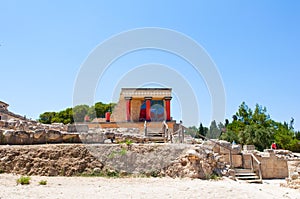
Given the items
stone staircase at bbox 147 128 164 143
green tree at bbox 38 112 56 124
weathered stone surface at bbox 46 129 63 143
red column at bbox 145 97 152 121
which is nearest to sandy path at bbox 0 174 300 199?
weathered stone surface at bbox 46 129 63 143

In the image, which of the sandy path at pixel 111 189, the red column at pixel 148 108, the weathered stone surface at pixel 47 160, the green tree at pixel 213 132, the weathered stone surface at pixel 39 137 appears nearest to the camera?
the sandy path at pixel 111 189

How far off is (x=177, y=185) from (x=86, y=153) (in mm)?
→ 3862

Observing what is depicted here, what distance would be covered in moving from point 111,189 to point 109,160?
288cm

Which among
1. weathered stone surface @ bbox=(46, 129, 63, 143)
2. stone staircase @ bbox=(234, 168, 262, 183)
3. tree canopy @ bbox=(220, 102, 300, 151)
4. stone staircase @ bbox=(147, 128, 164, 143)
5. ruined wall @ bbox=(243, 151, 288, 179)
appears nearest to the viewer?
weathered stone surface @ bbox=(46, 129, 63, 143)

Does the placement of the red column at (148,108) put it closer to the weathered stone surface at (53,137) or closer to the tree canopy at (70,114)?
the weathered stone surface at (53,137)

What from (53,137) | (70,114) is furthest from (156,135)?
(70,114)

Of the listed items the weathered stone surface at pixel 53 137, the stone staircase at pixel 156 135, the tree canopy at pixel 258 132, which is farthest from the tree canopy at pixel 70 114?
the weathered stone surface at pixel 53 137

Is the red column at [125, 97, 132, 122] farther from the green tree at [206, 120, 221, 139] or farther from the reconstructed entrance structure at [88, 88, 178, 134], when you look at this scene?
the green tree at [206, 120, 221, 139]

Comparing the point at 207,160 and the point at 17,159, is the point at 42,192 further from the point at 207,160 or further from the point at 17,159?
the point at 207,160

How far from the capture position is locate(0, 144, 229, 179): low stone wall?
10164mm

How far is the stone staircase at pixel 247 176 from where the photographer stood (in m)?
13.6

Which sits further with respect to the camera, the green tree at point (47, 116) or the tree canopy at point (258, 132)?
the green tree at point (47, 116)

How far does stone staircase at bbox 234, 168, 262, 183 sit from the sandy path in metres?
4.96

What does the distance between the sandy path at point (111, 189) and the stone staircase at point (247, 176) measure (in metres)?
4.96
